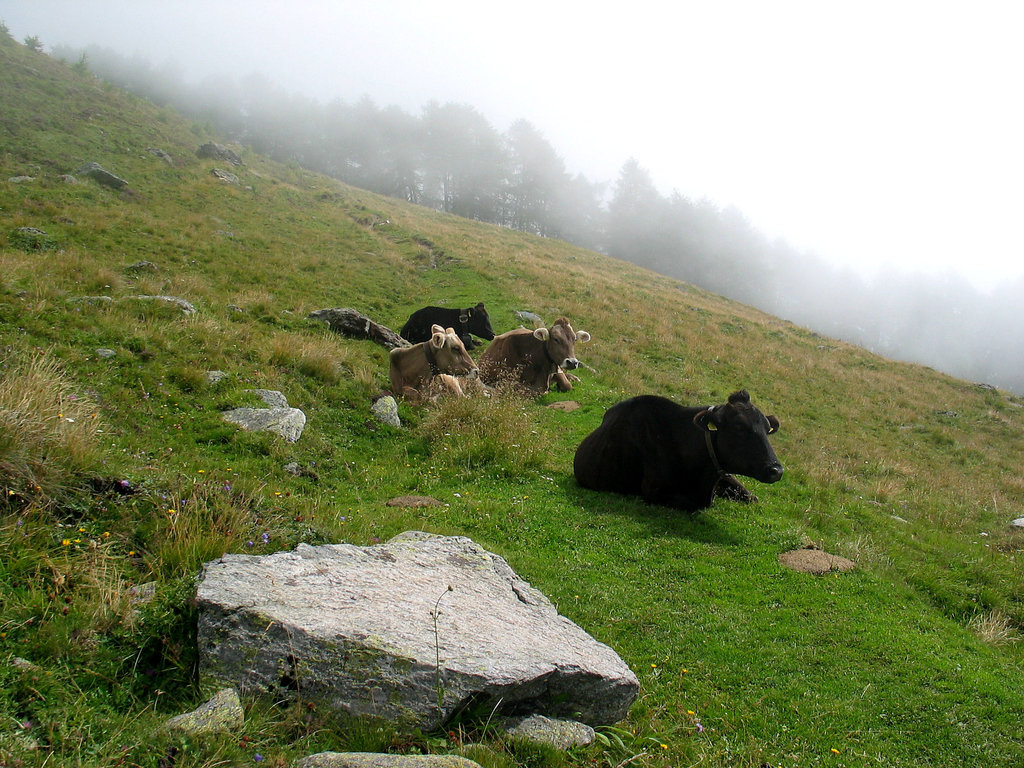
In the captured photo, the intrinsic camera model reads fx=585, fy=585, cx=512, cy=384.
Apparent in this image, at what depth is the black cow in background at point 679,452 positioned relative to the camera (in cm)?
827

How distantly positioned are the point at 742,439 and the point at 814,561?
6.03 ft

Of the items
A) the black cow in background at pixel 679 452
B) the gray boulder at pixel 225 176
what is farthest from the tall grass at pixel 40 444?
the gray boulder at pixel 225 176

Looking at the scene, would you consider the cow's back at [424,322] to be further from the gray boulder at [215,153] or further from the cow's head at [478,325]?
the gray boulder at [215,153]

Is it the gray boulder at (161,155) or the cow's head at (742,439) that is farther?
the gray boulder at (161,155)

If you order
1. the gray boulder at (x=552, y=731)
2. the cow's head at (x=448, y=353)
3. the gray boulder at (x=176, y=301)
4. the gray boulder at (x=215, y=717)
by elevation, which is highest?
the cow's head at (x=448, y=353)

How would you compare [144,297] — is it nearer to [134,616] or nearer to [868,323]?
[134,616]

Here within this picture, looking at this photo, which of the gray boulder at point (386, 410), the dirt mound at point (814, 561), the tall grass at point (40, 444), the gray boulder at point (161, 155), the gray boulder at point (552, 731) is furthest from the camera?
the gray boulder at point (161, 155)

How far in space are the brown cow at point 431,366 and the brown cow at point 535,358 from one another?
1.39 m

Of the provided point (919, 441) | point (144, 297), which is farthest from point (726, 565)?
point (919, 441)

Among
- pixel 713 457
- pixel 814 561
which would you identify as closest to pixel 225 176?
pixel 713 457

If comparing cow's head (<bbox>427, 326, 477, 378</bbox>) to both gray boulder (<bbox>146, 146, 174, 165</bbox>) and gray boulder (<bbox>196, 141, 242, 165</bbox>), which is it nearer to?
gray boulder (<bbox>146, 146, 174, 165</bbox>)

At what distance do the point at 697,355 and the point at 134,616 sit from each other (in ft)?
71.6

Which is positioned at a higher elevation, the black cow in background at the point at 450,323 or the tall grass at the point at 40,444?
the black cow in background at the point at 450,323

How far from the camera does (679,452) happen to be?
29.2ft
